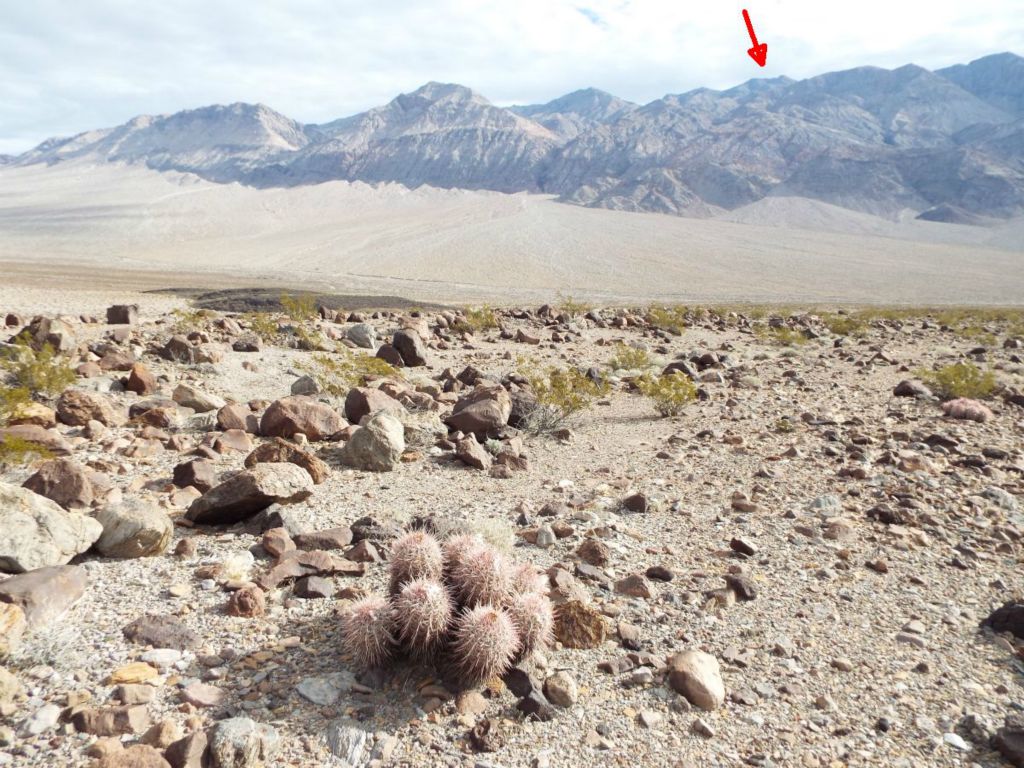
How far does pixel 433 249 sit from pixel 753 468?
63223mm

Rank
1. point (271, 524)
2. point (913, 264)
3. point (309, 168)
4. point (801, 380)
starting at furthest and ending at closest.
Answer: point (309, 168)
point (913, 264)
point (801, 380)
point (271, 524)

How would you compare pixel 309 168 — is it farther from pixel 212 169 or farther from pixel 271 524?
pixel 271 524

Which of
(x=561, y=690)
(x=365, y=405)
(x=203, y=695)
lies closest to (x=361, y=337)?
(x=365, y=405)

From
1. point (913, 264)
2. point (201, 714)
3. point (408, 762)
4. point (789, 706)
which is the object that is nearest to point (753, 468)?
point (789, 706)

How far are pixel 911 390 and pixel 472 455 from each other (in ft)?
24.5

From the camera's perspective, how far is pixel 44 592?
351 cm

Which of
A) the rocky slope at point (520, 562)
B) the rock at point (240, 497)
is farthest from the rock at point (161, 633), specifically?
the rock at point (240, 497)

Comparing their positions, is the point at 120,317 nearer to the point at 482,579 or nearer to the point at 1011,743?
the point at 482,579

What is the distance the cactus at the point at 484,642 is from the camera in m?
3.12

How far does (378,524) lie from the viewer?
16.2ft

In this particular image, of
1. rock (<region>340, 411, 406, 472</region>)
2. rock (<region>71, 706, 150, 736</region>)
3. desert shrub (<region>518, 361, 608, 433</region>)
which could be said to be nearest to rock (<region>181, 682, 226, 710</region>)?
rock (<region>71, 706, 150, 736</region>)

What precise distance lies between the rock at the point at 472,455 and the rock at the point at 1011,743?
4.40 metres

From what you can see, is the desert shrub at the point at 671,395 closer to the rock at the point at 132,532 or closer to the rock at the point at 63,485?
the rock at the point at 132,532

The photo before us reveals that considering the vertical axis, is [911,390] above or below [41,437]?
below
